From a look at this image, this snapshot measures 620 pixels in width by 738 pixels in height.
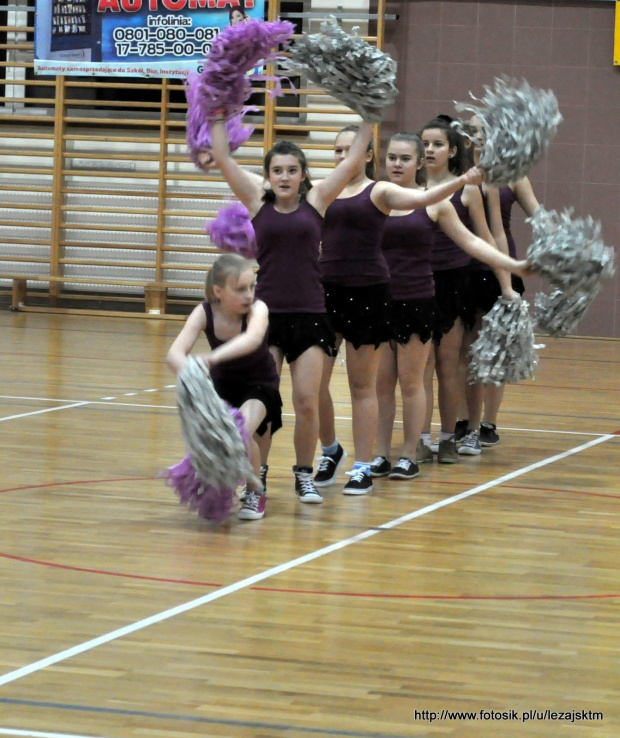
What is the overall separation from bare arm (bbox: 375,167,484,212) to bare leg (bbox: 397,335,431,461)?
0.67 meters

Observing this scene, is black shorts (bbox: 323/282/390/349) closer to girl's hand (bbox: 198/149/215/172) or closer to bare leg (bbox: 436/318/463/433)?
girl's hand (bbox: 198/149/215/172)

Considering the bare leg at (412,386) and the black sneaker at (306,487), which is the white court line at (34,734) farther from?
the bare leg at (412,386)

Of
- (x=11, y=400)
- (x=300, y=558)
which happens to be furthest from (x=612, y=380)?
(x=300, y=558)

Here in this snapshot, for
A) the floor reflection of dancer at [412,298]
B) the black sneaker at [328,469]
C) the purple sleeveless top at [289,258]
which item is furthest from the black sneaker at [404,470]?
the purple sleeveless top at [289,258]

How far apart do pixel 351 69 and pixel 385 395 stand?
1.48 meters

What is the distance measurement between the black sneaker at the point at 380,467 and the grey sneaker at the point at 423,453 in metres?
0.38

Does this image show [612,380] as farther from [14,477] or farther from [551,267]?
[14,477]

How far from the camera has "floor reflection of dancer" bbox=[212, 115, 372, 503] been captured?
465 centimetres

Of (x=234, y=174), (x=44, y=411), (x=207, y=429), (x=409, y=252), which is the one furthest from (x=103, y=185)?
(x=207, y=429)

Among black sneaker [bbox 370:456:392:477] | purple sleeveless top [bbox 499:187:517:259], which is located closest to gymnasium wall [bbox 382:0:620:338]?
purple sleeveless top [bbox 499:187:517:259]

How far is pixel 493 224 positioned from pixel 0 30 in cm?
813

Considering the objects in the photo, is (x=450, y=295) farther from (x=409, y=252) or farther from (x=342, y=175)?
(x=342, y=175)

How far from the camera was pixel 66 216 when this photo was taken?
1304cm

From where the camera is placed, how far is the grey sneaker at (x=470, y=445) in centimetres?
604
